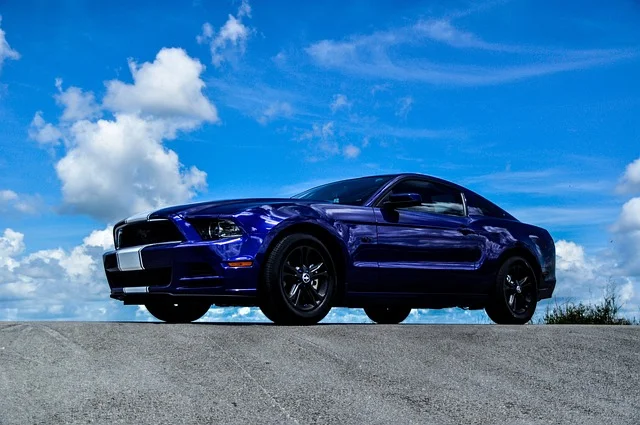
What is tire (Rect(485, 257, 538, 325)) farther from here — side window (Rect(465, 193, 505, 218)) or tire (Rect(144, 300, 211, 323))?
tire (Rect(144, 300, 211, 323))

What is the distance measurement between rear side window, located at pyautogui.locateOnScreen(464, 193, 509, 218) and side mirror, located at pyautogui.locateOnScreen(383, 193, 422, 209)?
1629mm

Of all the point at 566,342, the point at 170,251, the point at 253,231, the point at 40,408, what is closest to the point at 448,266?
the point at 566,342

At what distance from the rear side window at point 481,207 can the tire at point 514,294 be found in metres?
0.63

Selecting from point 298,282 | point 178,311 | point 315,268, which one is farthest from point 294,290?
point 178,311

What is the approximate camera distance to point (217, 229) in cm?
753

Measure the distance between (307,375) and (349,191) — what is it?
3.50 m

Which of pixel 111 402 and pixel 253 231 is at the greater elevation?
pixel 253 231

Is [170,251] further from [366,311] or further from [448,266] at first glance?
[366,311]

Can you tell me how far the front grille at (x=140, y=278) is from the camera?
7.73 metres

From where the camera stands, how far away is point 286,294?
754 centimetres

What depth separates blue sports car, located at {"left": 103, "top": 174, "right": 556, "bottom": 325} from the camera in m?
7.45

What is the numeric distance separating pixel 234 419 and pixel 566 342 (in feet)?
12.5

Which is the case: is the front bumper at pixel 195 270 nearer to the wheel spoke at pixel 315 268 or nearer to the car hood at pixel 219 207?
the car hood at pixel 219 207

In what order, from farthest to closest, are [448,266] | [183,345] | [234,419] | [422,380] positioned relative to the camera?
[448,266], [183,345], [422,380], [234,419]
